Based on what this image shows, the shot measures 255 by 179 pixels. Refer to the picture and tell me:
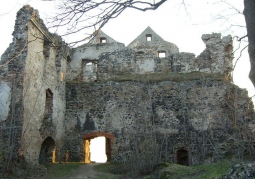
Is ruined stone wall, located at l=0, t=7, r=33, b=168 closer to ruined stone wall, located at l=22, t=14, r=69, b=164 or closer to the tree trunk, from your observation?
ruined stone wall, located at l=22, t=14, r=69, b=164

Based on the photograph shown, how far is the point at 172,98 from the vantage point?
14438 millimetres

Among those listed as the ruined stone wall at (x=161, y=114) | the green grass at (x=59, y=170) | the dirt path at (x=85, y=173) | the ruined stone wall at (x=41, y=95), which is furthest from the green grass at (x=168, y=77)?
the green grass at (x=59, y=170)

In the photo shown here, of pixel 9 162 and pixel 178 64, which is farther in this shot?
pixel 178 64

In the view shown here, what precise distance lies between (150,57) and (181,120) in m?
4.83

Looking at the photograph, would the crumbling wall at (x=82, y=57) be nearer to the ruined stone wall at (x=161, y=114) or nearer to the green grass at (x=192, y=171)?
the ruined stone wall at (x=161, y=114)

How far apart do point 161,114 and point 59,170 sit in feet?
16.7

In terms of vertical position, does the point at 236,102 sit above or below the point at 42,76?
below

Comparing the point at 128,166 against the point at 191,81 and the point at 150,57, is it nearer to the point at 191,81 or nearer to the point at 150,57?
the point at 191,81

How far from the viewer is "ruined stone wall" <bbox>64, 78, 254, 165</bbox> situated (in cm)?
1362

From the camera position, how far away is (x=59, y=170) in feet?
37.0

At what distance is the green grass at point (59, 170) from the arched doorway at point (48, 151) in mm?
759

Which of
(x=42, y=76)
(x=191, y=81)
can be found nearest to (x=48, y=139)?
(x=42, y=76)

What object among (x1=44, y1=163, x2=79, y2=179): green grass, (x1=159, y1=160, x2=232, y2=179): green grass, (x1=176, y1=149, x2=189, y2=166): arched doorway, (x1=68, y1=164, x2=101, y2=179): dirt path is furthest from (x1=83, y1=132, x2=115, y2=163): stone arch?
(x1=159, y1=160, x2=232, y2=179): green grass

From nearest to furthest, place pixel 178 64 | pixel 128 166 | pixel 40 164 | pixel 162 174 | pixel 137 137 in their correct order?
pixel 162 174 < pixel 128 166 < pixel 40 164 < pixel 137 137 < pixel 178 64
